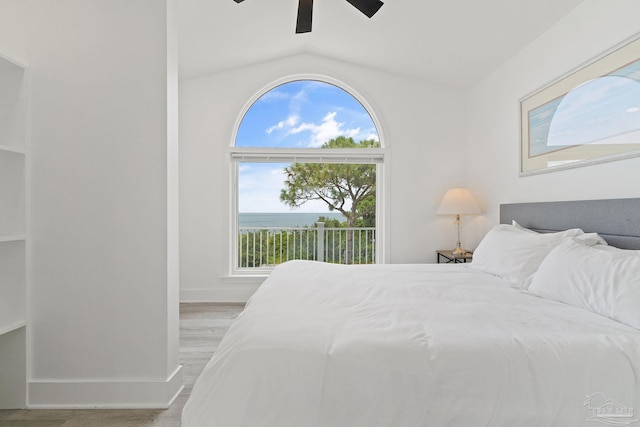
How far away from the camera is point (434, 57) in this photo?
12.3ft

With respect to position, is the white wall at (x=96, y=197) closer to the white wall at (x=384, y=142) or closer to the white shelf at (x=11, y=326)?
the white shelf at (x=11, y=326)

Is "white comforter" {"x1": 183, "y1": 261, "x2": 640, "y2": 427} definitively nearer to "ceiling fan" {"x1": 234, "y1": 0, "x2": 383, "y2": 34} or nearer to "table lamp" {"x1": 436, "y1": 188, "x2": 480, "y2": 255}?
"ceiling fan" {"x1": 234, "y1": 0, "x2": 383, "y2": 34}

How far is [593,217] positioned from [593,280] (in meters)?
0.80

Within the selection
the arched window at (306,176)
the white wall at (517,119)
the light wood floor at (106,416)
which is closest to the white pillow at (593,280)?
the white wall at (517,119)

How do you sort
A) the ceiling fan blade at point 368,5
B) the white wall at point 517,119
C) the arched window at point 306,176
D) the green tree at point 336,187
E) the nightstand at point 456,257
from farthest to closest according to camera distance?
the green tree at point 336,187 → the arched window at point 306,176 → the nightstand at point 456,257 → the ceiling fan blade at point 368,5 → the white wall at point 517,119

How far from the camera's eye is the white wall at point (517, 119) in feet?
7.14

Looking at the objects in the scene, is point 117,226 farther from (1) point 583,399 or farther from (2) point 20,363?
(1) point 583,399

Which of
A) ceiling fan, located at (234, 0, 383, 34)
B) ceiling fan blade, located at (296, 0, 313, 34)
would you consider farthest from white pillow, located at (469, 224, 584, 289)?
ceiling fan blade, located at (296, 0, 313, 34)

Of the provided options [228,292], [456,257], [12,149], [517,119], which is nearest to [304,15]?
[12,149]

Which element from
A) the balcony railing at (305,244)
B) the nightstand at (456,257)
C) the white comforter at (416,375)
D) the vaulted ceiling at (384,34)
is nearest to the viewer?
the white comforter at (416,375)

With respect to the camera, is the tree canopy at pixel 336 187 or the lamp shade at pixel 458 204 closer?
the lamp shade at pixel 458 204

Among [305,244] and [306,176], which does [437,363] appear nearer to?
[306,176]

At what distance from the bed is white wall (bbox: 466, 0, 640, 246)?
0.88 m

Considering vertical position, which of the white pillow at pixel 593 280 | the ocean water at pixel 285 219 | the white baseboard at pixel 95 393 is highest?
the ocean water at pixel 285 219
